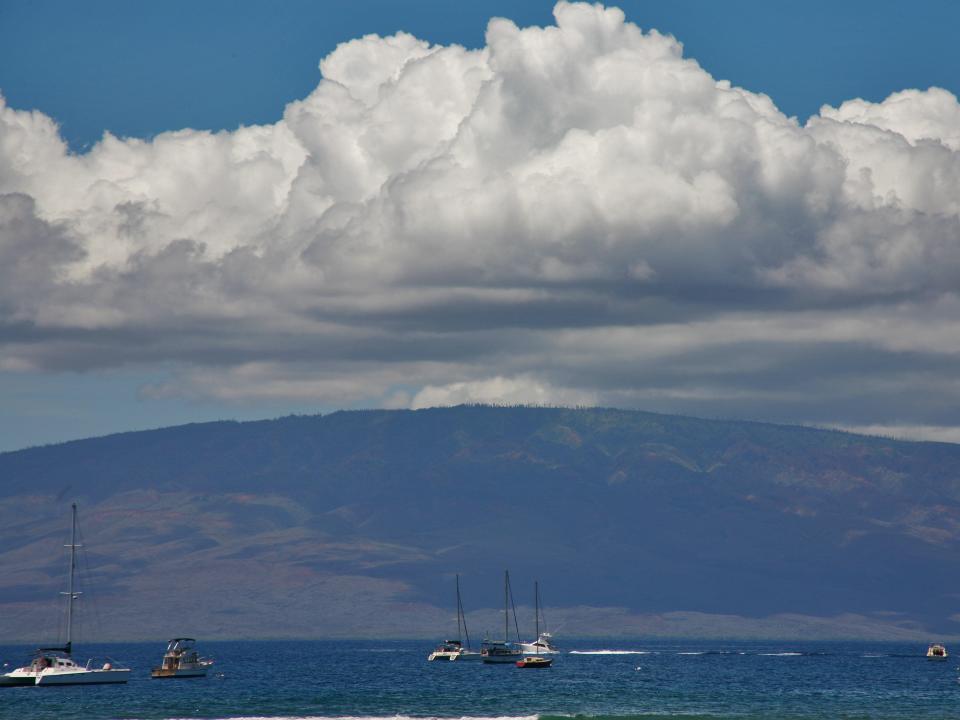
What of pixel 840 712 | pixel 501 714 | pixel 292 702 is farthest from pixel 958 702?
pixel 292 702

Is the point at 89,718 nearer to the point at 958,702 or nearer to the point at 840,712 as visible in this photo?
the point at 840,712

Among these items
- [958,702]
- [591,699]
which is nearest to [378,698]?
[591,699]

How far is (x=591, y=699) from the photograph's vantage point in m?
195

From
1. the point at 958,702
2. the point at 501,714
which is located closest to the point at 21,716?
the point at 501,714

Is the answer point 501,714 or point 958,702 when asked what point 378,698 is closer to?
point 501,714

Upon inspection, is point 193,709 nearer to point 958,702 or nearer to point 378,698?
point 378,698

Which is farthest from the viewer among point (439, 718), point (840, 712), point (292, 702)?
point (292, 702)

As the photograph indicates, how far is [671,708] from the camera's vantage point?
17988cm

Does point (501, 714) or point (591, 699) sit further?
point (591, 699)

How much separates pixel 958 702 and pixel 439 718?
65374 millimetres

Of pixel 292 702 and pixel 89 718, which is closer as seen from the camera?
pixel 89 718

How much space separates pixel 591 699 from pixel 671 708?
55.9 ft

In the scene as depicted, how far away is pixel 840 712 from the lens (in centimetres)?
17375

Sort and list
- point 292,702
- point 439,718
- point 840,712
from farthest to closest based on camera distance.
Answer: point 292,702
point 840,712
point 439,718
